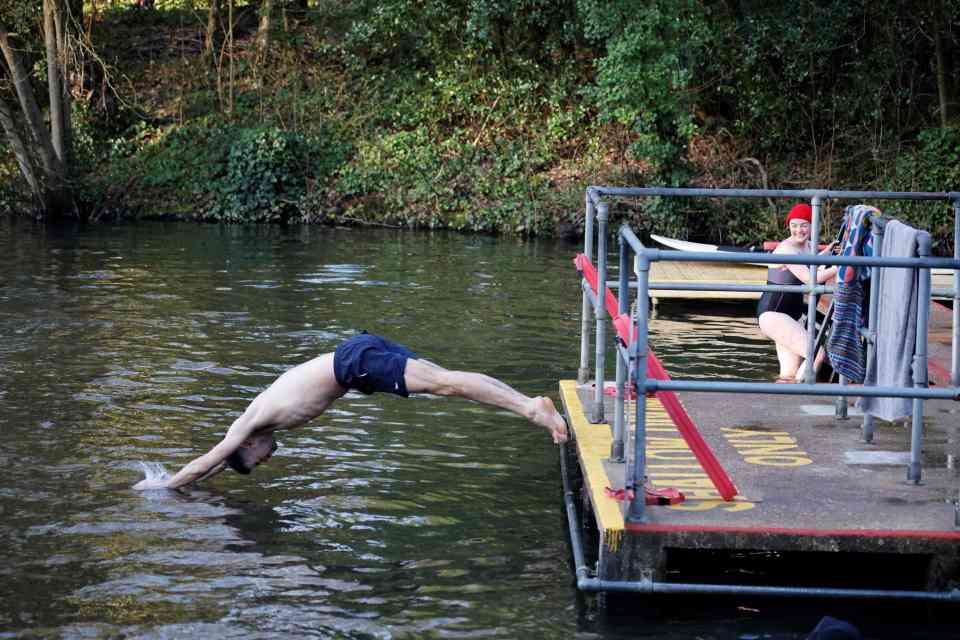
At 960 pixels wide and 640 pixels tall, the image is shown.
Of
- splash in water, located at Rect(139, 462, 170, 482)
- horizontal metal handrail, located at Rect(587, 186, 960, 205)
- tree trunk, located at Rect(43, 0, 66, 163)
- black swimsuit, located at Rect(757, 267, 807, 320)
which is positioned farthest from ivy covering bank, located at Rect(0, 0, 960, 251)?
splash in water, located at Rect(139, 462, 170, 482)

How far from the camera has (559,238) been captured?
1004 inches

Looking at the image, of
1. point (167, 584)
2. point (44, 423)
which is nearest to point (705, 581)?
point (167, 584)

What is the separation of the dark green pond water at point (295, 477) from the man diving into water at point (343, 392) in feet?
1.00

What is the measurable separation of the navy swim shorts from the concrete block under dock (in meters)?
1.18

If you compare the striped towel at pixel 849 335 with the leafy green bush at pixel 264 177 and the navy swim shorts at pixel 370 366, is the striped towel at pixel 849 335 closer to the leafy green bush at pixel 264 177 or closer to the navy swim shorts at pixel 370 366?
the navy swim shorts at pixel 370 366

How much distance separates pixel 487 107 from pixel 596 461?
22.4 meters

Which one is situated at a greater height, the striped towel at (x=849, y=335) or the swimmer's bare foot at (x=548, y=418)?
the striped towel at (x=849, y=335)

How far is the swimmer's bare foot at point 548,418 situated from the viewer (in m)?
7.09

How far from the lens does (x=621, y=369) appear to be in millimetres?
7375

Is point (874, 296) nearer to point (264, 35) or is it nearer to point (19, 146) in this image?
point (19, 146)

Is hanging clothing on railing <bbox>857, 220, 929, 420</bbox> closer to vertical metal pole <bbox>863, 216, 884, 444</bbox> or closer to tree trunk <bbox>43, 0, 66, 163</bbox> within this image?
vertical metal pole <bbox>863, 216, 884, 444</bbox>

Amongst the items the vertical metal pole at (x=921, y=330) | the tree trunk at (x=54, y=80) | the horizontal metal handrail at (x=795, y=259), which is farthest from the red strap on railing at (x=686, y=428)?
the tree trunk at (x=54, y=80)

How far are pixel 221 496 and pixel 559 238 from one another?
17841mm

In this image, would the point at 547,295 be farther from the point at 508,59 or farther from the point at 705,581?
the point at 508,59
